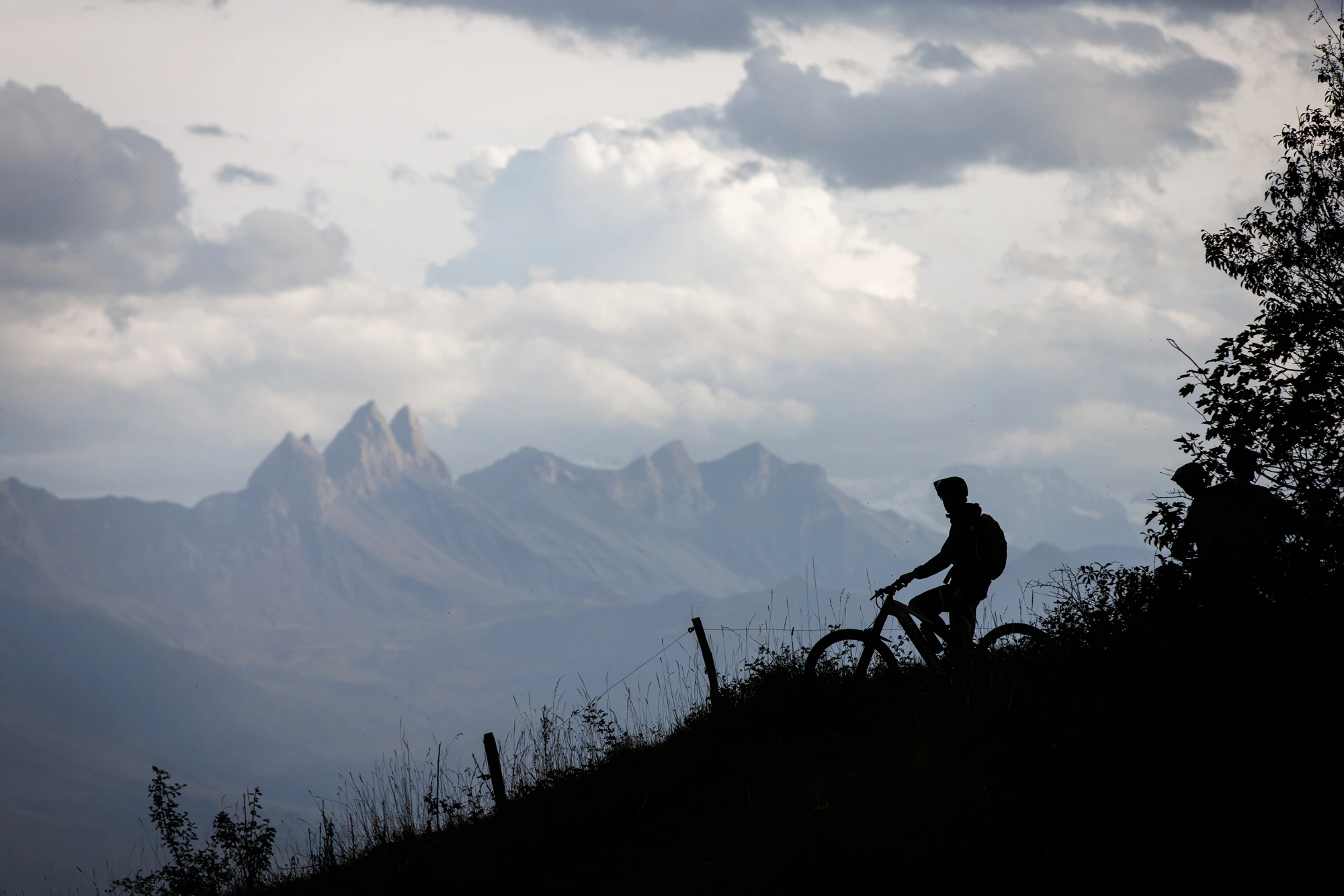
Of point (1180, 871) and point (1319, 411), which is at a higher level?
point (1319, 411)

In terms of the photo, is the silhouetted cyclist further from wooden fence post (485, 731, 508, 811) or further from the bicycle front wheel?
wooden fence post (485, 731, 508, 811)

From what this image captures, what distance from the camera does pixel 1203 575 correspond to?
8.05 metres

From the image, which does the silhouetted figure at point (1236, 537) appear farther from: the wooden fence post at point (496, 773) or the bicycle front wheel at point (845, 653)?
the wooden fence post at point (496, 773)

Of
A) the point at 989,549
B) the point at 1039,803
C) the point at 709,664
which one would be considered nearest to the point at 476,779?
the point at 709,664

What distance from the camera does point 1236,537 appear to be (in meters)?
7.84

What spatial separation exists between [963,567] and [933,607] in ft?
1.42

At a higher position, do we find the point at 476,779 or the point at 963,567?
the point at 963,567

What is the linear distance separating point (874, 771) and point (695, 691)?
4.60 m

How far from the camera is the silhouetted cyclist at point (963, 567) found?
954 centimetres

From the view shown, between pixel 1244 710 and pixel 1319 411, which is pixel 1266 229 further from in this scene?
pixel 1244 710

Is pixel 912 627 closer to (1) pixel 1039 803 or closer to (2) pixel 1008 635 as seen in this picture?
(2) pixel 1008 635

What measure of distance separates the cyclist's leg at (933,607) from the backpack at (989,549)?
0.39 meters

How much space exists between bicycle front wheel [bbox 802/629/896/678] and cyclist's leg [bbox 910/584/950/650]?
46cm

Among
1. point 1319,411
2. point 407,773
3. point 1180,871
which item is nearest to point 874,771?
A: point 1180,871
